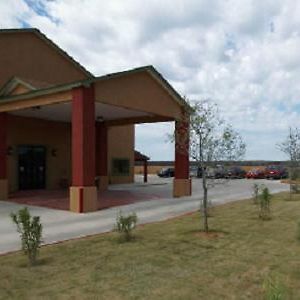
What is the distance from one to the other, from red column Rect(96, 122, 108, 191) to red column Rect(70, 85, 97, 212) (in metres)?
10.9

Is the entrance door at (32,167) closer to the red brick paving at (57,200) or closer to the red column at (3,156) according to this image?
the red brick paving at (57,200)

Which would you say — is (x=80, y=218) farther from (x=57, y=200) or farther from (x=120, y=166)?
(x=120, y=166)

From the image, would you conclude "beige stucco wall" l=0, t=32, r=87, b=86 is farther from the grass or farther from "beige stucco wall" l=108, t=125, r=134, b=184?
the grass

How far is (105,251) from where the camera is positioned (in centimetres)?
948

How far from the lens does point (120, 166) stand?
36031 millimetres

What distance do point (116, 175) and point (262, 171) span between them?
2051cm

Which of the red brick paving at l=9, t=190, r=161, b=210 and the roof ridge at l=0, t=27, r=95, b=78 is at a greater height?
the roof ridge at l=0, t=27, r=95, b=78

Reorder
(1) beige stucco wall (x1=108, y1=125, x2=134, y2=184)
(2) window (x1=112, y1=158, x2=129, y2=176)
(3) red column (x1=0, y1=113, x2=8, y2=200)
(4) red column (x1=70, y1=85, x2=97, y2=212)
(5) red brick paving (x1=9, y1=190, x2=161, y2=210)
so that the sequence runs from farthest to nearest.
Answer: (2) window (x1=112, y1=158, x2=129, y2=176), (1) beige stucco wall (x1=108, y1=125, x2=134, y2=184), (3) red column (x1=0, y1=113, x2=8, y2=200), (5) red brick paving (x1=9, y1=190, x2=161, y2=210), (4) red column (x1=70, y1=85, x2=97, y2=212)

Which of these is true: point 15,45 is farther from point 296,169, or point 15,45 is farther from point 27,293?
point 27,293

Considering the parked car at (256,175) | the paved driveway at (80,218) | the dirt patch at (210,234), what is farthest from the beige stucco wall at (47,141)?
the parked car at (256,175)

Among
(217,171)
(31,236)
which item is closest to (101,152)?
(217,171)

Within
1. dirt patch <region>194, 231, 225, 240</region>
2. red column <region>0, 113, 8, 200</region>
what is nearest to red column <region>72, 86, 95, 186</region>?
red column <region>0, 113, 8, 200</region>

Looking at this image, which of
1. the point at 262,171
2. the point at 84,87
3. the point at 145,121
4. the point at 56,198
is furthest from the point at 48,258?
the point at 262,171

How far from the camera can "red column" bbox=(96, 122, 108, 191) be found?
28812 mm
